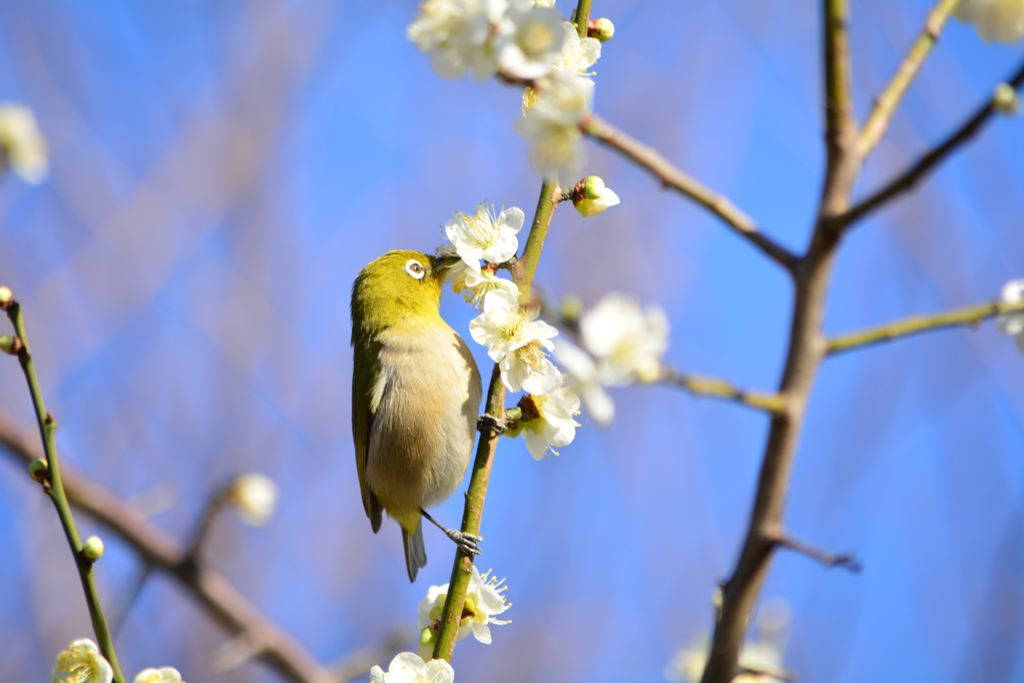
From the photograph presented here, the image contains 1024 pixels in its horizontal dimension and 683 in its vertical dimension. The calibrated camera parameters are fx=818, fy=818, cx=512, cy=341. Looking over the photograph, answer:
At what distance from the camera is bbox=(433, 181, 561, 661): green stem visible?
1888 millimetres

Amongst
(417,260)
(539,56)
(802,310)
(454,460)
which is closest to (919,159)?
(802,310)

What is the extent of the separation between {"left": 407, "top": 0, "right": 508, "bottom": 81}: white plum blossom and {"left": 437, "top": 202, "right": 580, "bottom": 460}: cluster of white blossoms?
0.55 m

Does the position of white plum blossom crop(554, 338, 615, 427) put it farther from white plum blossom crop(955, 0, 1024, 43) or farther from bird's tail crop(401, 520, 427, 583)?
bird's tail crop(401, 520, 427, 583)

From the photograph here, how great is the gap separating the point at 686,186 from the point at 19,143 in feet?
14.6

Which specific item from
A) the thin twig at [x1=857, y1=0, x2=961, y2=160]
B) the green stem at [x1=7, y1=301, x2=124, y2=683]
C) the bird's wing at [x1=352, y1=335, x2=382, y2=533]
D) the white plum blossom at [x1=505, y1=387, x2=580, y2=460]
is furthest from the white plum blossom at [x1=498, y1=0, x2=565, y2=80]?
the bird's wing at [x1=352, y1=335, x2=382, y2=533]

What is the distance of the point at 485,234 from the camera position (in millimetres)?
2375

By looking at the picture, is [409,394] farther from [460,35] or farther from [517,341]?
[460,35]

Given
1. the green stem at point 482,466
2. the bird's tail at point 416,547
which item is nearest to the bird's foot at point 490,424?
the green stem at point 482,466

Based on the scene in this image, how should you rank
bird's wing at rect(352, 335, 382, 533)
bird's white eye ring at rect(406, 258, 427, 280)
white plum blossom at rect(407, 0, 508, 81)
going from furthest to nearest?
bird's white eye ring at rect(406, 258, 427, 280)
bird's wing at rect(352, 335, 382, 533)
white plum blossom at rect(407, 0, 508, 81)

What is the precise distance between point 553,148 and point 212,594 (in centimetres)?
316

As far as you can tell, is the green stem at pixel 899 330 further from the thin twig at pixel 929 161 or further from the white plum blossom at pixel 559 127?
the white plum blossom at pixel 559 127

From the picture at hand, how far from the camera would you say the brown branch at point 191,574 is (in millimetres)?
3795

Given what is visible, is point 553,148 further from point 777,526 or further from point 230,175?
point 230,175

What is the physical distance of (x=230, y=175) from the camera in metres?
8.78
